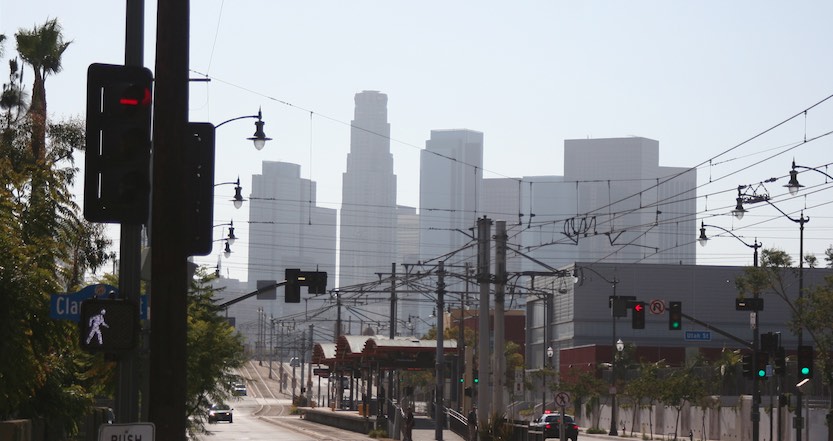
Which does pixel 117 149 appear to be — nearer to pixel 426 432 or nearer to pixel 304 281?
pixel 304 281

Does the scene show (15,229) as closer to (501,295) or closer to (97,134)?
(97,134)

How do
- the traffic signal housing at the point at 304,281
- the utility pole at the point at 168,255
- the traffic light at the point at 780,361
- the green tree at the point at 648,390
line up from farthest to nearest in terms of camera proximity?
the green tree at the point at 648,390 < the traffic light at the point at 780,361 < the traffic signal housing at the point at 304,281 < the utility pole at the point at 168,255

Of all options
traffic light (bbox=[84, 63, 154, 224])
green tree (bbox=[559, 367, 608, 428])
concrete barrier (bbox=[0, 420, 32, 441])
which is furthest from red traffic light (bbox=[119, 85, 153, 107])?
green tree (bbox=[559, 367, 608, 428])

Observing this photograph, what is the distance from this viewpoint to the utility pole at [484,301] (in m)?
50.2

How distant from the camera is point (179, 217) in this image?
11.8m

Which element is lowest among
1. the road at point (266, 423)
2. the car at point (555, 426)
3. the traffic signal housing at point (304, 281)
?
the road at point (266, 423)

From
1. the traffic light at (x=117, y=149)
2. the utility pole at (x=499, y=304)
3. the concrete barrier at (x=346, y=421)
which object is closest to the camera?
the traffic light at (x=117, y=149)

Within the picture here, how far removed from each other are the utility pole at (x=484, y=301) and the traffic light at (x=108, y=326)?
3776 cm

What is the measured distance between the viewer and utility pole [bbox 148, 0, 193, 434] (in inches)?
457

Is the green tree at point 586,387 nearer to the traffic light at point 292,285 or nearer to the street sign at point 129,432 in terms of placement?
the traffic light at point 292,285

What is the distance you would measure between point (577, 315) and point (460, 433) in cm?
5814

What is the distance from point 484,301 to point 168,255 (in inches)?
1610

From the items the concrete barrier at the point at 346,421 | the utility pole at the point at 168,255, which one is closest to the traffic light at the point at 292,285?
the concrete barrier at the point at 346,421

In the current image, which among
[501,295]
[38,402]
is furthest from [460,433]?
[38,402]
